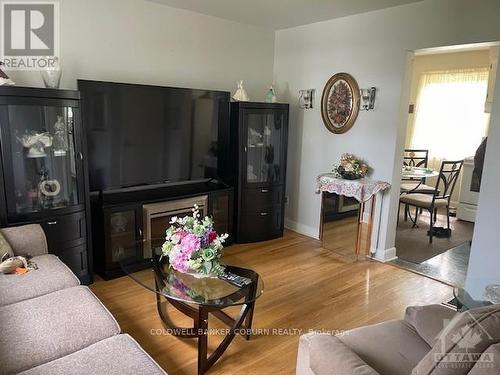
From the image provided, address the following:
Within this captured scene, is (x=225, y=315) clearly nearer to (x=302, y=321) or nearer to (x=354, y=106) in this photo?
(x=302, y=321)

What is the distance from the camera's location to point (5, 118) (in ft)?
8.55

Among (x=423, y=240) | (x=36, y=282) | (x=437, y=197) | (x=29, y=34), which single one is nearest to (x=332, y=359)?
(x=36, y=282)

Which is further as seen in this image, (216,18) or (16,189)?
(216,18)

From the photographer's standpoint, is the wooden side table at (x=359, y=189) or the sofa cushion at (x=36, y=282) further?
the wooden side table at (x=359, y=189)

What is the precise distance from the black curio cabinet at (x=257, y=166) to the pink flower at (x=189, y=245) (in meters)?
1.99

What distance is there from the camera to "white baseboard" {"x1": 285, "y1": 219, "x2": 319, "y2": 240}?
456 cm

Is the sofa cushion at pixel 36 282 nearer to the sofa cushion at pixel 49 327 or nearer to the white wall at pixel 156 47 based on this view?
the sofa cushion at pixel 49 327

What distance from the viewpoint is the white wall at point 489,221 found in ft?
8.34

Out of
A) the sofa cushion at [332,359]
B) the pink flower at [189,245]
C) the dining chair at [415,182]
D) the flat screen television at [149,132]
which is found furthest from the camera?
the dining chair at [415,182]

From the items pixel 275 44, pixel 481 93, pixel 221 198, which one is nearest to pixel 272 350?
pixel 221 198

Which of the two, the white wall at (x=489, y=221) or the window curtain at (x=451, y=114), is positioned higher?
the window curtain at (x=451, y=114)

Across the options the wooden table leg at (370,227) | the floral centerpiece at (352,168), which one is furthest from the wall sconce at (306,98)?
the wooden table leg at (370,227)

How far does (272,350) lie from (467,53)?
5.73m

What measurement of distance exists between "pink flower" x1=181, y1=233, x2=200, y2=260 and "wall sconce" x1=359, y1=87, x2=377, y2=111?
8.32 ft
